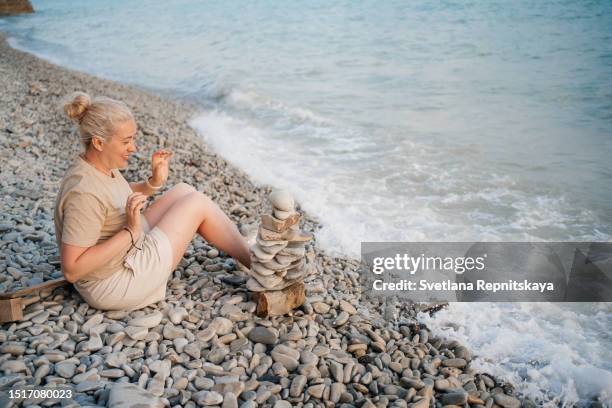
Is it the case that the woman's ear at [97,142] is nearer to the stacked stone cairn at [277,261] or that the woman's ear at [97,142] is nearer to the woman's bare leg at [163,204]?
the woman's bare leg at [163,204]

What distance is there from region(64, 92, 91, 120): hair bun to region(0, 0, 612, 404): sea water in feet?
12.2

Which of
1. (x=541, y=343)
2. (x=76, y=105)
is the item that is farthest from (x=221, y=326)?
(x=541, y=343)

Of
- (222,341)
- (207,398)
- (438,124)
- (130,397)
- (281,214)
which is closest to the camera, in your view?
(130,397)

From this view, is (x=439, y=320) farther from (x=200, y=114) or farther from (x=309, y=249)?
(x=200, y=114)

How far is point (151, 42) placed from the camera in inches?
1088

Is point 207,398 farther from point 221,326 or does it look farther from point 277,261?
point 277,261

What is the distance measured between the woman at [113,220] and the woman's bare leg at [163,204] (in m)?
0.01

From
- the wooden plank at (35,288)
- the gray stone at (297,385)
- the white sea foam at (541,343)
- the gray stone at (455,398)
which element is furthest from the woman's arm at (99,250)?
the white sea foam at (541,343)

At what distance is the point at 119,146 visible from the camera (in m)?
3.46

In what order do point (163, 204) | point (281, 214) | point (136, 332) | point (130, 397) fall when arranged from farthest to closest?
point (163, 204)
point (281, 214)
point (136, 332)
point (130, 397)

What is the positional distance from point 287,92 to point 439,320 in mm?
12474

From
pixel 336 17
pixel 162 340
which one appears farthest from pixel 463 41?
pixel 162 340

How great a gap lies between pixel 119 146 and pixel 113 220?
576 mm

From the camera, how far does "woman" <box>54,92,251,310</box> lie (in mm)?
3312
